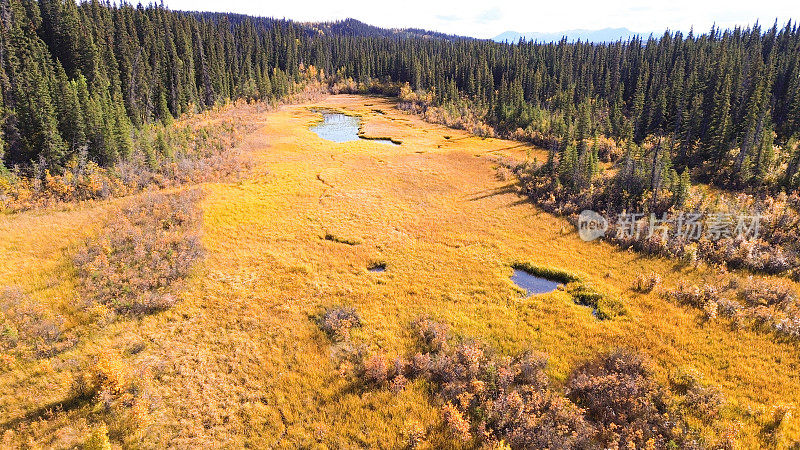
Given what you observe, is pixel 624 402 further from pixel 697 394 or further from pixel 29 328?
pixel 29 328

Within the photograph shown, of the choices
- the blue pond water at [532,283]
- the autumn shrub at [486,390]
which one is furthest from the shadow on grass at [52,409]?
the blue pond water at [532,283]

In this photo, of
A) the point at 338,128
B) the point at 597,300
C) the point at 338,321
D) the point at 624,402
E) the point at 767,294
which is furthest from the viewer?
the point at 338,128

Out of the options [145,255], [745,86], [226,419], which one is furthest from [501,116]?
[226,419]

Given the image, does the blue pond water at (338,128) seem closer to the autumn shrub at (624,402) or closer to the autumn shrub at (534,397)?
the autumn shrub at (534,397)

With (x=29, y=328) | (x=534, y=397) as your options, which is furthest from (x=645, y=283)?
(x=29, y=328)

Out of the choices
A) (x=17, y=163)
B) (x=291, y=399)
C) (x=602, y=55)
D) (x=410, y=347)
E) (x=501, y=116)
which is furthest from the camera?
(x=602, y=55)

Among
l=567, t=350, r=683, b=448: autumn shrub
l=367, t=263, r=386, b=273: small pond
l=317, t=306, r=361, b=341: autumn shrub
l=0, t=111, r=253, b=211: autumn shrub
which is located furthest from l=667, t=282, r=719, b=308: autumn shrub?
l=0, t=111, r=253, b=211: autumn shrub

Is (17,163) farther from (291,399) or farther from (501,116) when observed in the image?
(501,116)
